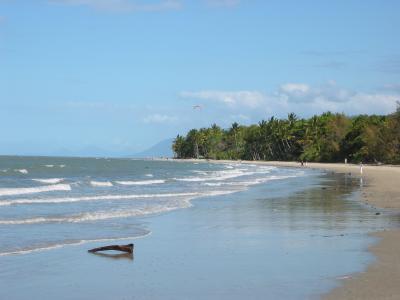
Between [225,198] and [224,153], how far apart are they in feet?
452

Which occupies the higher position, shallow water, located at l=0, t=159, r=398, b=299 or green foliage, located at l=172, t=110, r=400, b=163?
green foliage, located at l=172, t=110, r=400, b=163

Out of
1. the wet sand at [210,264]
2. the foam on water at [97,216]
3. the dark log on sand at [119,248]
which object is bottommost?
the wet sand at [210,264]

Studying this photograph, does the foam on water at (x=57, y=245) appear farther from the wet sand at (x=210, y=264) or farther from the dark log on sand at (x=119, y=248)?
the dark log on sand at (x=119, y=248)

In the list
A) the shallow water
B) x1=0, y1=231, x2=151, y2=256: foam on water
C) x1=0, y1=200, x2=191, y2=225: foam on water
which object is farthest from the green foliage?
x1=0, y1=231, x2=151, y2=256: foam on water

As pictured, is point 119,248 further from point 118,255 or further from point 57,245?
point 57,245

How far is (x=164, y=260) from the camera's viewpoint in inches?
440

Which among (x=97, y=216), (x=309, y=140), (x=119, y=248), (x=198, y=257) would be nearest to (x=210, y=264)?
(x=198, y=257)

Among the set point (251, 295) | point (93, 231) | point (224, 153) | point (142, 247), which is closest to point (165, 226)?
point (93, 231)

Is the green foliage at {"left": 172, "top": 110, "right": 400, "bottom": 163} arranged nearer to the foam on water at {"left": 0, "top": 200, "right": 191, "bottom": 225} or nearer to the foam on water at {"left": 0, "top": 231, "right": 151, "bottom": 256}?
the foam on water at {"left": 0, "top": 200, "right": 191, "bottom": 225}

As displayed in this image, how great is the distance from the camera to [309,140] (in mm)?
117062

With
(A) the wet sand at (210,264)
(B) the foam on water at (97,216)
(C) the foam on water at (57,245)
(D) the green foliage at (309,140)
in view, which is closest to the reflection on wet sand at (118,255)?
(A) the wet sand at (210,264)

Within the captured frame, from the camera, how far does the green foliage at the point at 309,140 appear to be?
85.8 m

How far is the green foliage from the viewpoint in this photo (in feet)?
281

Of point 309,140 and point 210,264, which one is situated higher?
point 309,140
